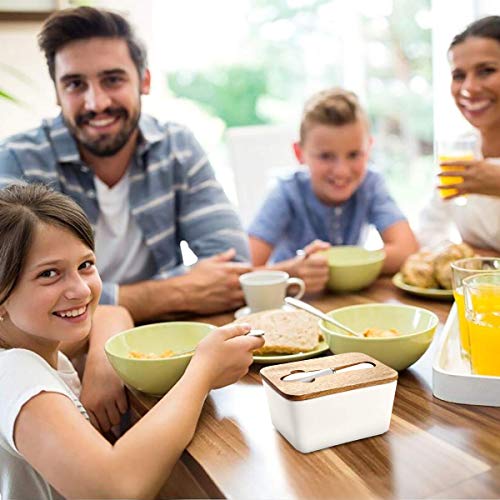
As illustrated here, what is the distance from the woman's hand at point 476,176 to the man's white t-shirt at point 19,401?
3.43ft

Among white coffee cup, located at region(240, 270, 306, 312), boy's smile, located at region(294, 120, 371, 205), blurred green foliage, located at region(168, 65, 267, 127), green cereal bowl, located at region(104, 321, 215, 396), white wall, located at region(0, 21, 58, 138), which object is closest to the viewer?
green cereal bowl, located at region(104, 321, 215, 396)

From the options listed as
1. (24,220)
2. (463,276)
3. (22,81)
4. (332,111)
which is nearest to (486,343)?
(463,276)

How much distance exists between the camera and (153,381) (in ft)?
3.52

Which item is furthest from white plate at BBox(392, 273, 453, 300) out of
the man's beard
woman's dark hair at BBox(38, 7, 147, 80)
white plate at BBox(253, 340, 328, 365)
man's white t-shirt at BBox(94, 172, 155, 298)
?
woman's dark hair at BBox(38, 7, 147, 80)

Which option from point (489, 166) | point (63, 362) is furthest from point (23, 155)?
point (489, 166)

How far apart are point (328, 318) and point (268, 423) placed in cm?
28

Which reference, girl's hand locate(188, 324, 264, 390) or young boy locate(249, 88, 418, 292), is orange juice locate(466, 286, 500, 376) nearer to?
girl's hand locate(188, 324, 264, 390)

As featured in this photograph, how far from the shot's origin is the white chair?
253cm

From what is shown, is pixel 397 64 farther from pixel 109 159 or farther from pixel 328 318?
pixel 328 318

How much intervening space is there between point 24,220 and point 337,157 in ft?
4.20

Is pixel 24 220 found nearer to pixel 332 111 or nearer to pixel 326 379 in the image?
pixel 326 379

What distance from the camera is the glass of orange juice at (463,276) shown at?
1.10 meters

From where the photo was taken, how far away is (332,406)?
0.86 metres

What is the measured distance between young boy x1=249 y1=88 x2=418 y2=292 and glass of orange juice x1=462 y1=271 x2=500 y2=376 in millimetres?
940
